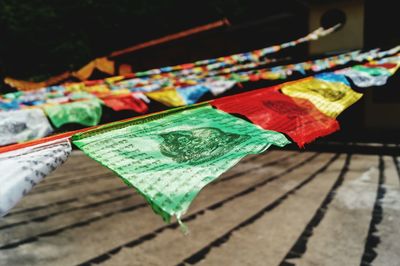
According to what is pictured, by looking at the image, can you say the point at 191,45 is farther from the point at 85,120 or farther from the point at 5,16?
the point at 85,120

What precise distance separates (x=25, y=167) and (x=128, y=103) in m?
2.24

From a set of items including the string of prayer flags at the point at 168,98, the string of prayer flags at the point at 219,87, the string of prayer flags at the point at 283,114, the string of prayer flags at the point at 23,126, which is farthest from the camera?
the string of prayer flags at the point at 219,87

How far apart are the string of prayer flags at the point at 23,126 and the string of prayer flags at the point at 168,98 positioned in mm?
1272

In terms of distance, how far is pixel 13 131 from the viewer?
2908 millimetres

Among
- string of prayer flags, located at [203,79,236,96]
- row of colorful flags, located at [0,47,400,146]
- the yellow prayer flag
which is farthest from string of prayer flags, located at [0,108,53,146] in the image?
the yellow prayer flag

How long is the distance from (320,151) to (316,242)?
6.67 m

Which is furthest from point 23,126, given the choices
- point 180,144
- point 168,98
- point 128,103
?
point 180,144

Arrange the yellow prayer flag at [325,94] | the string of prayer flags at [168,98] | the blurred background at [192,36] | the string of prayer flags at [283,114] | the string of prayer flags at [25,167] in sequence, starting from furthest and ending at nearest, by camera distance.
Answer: the blurred background at [192,36] < the string of prayer flags at [168,98] < the yellow prayer flag at [325,94] < the string of prayer flags at [283,114] < the string of prayer flags at [25,167]

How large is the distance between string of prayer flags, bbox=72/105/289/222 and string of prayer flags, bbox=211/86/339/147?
0.20 m

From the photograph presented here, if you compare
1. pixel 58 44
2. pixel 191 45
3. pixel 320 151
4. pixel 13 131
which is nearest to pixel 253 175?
pixel 320 151

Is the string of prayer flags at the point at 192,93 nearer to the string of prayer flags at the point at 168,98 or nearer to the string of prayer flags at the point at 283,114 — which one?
the string of prayer flags at the point at 168,98

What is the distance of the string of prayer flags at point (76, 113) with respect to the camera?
10.4 feet

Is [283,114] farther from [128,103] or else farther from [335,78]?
[128,103]

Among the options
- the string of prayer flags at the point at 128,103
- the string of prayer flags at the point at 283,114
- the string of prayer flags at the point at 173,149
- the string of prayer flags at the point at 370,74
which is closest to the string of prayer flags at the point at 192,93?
the string of prayer flags at the point at 128,103
